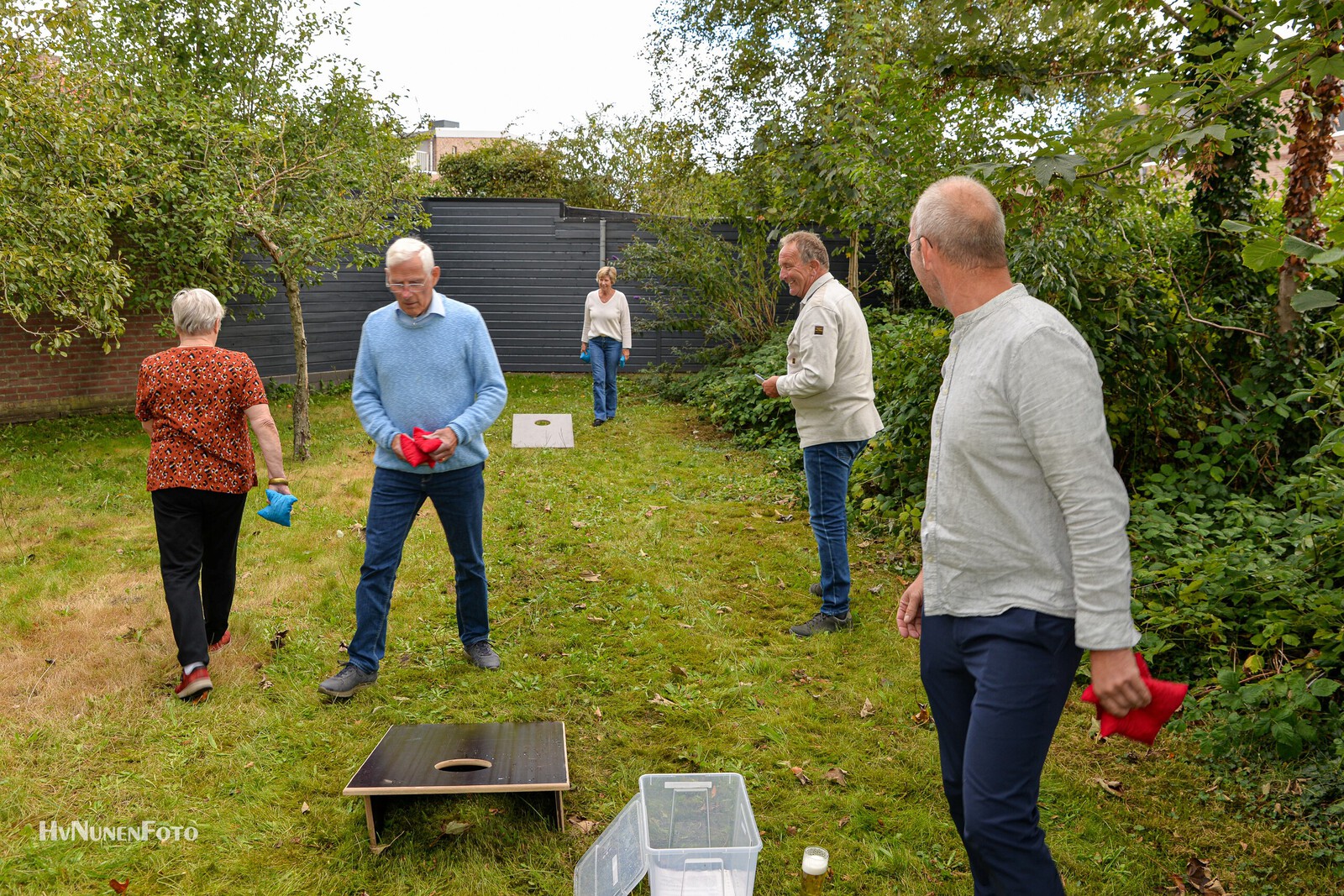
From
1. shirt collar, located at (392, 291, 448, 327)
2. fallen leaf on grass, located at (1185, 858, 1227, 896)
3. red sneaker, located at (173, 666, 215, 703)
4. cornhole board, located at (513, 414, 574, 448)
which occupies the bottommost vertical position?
fallen leaf on grass, located at (1185, 858, 1227, 896)

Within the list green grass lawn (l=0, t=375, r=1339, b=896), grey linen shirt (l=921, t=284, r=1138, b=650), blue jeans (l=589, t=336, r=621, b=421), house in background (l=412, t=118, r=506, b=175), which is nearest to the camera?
grey linen shirt (l=921, t=284, r=1138, b=650)

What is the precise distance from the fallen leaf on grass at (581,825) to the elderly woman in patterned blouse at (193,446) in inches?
79.0

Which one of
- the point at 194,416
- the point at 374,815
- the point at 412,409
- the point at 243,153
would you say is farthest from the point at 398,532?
the point at 243,153

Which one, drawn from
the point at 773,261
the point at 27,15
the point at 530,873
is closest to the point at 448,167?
the point at 773,261

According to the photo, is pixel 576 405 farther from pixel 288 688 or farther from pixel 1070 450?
pixel 1070 450

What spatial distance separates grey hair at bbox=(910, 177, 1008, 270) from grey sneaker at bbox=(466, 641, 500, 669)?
3.29 m

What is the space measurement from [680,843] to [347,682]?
6.55 feet

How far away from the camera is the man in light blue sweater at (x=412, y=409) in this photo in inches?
166

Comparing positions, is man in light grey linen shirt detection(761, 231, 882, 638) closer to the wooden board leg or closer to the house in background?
the wooden board leg

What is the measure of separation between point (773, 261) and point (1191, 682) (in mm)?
10267

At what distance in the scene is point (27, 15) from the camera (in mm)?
6688

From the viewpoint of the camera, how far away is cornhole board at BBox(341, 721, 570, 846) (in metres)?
3.19

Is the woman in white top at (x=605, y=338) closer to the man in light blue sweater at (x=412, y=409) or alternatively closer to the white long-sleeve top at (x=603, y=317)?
the white long-sleeve top at (x=603, y=317)

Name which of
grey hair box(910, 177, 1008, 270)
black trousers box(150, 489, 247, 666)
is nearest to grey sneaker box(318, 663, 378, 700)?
black trousers box(150, 489, 247, 666)
